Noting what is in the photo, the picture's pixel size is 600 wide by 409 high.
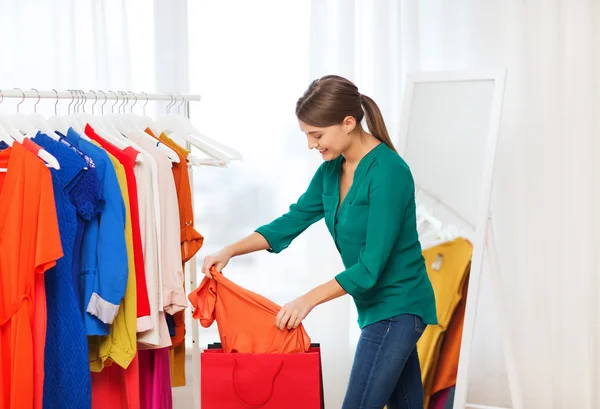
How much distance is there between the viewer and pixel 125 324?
2.29 meters

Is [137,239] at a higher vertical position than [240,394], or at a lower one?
higher

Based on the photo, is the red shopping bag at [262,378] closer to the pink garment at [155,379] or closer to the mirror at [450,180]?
the pink garment at [155,379]

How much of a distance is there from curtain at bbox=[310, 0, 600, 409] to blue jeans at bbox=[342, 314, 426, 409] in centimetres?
132

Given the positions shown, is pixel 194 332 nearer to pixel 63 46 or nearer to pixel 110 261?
pixel 110 261

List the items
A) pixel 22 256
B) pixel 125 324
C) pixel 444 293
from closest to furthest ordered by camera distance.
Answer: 1. pixel 22 256
2. pixel 125 324
3. pixel 444 293

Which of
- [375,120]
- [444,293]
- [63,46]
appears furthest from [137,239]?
[63,46]

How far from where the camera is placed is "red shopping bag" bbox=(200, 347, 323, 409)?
2082 millimetres

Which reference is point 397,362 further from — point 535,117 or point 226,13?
point 226,13

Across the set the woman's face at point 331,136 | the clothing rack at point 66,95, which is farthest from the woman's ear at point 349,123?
the clothing rack at point 66,95

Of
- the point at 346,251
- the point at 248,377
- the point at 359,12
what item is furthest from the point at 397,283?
the point at 359,12

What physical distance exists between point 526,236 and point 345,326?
889 millimetres

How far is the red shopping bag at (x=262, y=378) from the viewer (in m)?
2.08

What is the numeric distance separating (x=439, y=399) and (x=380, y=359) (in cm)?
100

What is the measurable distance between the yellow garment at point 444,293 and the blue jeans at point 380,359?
0.81 meters
